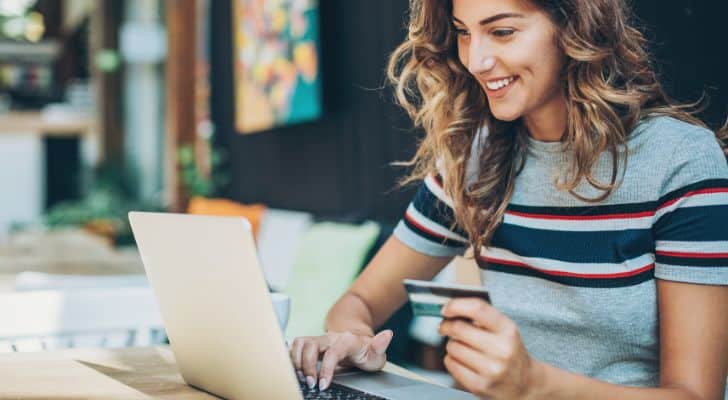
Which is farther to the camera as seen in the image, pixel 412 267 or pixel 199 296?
pixel 412 267

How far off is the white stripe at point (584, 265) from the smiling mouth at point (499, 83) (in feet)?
0.90

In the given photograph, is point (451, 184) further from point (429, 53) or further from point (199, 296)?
point (199, 296)

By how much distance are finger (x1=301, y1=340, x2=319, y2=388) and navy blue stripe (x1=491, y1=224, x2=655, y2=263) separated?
41 cm

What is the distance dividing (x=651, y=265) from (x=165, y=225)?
69cm

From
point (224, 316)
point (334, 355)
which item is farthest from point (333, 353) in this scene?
point (224, 316)

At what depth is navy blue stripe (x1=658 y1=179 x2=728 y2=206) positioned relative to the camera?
1.24 meters

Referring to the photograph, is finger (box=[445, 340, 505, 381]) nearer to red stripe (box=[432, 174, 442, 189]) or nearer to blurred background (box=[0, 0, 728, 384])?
red stripe (box=[432, 174, 442, 189])

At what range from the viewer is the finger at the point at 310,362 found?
1.19 m

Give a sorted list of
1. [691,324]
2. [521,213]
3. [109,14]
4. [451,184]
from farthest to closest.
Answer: [109,14], [451,184], [521,213], [691,324]

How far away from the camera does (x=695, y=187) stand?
126cm

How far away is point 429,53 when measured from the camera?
5.24 feet

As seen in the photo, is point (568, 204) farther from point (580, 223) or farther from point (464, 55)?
point (464, 55)

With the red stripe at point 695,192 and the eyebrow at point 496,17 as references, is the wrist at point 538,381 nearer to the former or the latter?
the red stripe at point 695,192

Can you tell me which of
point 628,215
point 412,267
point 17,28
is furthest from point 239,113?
point 17,28
